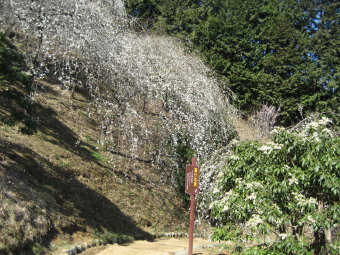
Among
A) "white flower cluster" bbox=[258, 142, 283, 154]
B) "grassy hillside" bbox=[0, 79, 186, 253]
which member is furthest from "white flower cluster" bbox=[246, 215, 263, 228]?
"grassy hillside" bbox=[0, 79, 186, 253]

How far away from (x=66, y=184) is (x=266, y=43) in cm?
1145

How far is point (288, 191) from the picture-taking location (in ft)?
11.8

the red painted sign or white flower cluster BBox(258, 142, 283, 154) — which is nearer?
white flower cluster BBox(258, 142, 283, 154)

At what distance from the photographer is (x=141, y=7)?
15.3m

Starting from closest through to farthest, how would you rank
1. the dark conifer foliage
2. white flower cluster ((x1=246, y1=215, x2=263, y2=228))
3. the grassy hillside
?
white flower cluster ((x1=246, y1=215, x2=263, y2=228)) < the grassy hillside < the dark conifer foliage

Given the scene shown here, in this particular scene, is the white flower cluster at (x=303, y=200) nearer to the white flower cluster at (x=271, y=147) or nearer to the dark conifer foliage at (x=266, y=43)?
the white flower cluster at (x=271, y=147)

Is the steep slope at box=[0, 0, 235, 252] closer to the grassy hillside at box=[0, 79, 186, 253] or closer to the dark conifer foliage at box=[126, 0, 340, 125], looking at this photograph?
the grassy hillside at box=[0, 79, 186, 253]

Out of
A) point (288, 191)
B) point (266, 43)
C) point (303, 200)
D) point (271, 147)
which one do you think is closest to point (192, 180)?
point (271, 147)

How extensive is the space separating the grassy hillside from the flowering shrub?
2594 millimetres

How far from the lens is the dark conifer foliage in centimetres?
1298

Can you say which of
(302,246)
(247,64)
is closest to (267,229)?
(302,246)

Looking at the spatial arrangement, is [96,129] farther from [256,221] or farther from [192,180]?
[256,221]

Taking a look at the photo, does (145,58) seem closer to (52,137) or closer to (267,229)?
(52,137)

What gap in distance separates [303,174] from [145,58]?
5239mm
